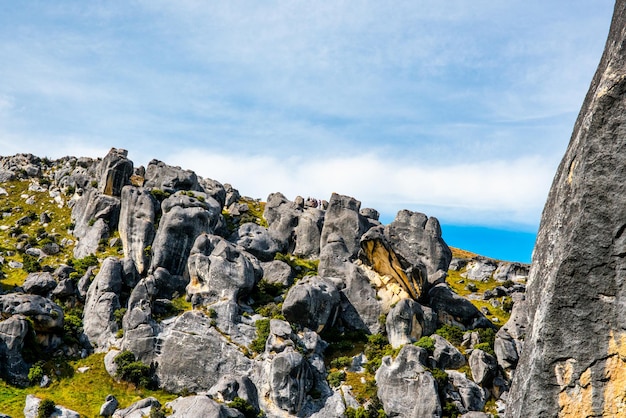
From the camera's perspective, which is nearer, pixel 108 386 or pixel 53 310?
pixel 108 386

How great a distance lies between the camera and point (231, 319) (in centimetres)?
6150

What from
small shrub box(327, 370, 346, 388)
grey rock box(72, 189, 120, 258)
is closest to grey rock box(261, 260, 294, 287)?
small shrub box(327, 370, 346, 388)

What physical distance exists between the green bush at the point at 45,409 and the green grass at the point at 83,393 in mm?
1763

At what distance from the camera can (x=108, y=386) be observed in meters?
54.2

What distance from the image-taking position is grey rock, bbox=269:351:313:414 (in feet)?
168

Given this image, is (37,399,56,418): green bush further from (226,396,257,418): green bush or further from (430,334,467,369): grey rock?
(430,334,467,369): grey rock

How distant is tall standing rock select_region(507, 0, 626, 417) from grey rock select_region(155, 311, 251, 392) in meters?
47.4

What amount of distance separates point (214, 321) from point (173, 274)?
1485 centimetres

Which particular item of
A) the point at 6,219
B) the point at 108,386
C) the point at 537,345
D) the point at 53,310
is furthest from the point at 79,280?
the point at 537,345

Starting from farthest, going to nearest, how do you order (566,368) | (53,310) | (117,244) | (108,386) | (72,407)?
1. (117,244)
2. (53,310)
3. (108,386)
4. (72,407)
5. (566,368)

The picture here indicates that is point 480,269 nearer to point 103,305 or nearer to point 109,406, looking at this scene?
point 103,305

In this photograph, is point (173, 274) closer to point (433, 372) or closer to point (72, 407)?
point (72, 407)

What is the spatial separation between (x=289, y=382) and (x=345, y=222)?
41.6m

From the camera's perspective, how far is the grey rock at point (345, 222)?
87925 mm
